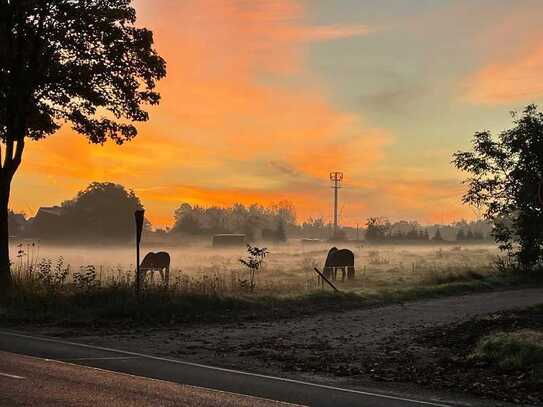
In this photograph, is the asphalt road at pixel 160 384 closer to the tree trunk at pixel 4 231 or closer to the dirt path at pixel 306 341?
the dirt path at pixel 306 341

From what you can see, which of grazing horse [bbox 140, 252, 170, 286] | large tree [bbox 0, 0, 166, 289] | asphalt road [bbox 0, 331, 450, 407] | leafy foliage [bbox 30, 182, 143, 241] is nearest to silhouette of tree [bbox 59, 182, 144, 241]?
leafy foliage [bbox 30, 182, 143, 241]

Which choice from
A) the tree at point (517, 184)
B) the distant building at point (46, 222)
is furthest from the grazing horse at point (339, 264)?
the distant building at point (46, 222)

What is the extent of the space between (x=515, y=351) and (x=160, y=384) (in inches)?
263

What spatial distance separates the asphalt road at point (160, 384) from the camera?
8.56 metres

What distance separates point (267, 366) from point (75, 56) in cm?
1568

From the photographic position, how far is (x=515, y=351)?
38.4 feet

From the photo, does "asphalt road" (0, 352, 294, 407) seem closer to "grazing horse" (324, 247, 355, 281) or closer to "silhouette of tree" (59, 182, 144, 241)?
"grazing horse" (324, 247, 355, 281)

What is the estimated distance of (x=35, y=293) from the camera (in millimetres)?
20062

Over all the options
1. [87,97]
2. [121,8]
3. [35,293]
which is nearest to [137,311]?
[35,293]

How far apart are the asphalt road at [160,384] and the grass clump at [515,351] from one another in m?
2.86

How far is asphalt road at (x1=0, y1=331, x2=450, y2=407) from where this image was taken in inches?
337

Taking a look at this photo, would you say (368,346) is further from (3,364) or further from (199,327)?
(3,364)

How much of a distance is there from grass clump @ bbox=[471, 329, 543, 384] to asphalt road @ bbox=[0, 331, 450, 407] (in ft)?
9.37

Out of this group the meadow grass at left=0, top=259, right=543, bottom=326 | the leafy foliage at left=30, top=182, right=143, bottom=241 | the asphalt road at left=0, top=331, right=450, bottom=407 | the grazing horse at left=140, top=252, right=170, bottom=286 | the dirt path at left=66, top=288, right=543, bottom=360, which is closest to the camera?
the asphalt road at left=0, top=331, right=450, bottom=407
